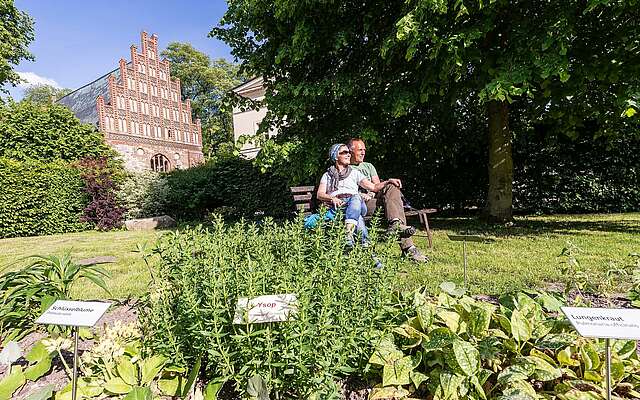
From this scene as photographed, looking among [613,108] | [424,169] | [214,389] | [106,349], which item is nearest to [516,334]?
[214,389]

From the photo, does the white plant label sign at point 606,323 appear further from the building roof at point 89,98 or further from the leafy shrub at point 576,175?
the building roof at point 89,98

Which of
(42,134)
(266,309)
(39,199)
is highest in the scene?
(42,134)

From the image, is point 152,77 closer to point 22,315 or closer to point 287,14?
point 287,14

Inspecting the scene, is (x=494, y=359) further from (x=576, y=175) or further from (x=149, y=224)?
(x=149, y=224)

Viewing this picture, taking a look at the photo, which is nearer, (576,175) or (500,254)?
(500,254)

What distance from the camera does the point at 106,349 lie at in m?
Answer: 1.57

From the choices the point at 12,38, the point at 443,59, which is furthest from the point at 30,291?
the point at 12,38

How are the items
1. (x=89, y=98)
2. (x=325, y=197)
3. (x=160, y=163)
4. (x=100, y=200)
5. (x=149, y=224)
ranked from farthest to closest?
(x=160, y=163), (x=89, y=98), (x=100, y=200), (x=149, y=224), (x=325, y=197)

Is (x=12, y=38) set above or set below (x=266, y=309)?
above

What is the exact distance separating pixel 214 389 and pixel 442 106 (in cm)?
716

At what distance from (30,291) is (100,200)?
9.38m

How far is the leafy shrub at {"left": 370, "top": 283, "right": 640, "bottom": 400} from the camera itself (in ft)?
4.66

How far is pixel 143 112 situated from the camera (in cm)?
3034

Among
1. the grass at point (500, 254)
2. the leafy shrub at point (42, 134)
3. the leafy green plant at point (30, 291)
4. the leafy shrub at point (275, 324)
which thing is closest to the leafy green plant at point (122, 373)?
→ the leafy shrub at point (275, 324)
